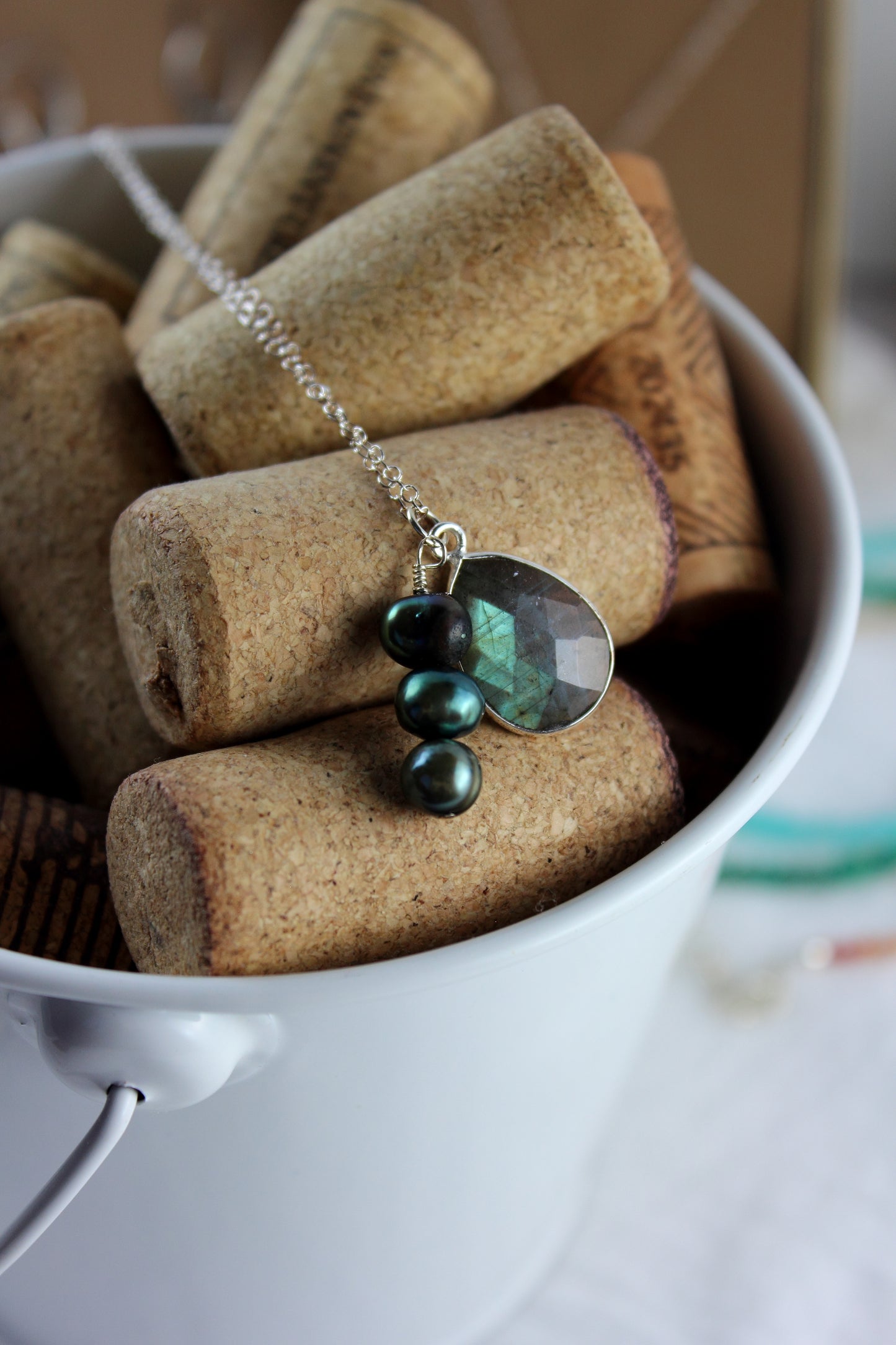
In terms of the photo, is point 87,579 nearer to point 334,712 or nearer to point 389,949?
point 334,712

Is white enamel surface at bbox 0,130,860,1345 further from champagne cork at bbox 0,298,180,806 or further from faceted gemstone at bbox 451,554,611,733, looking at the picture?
champagne cork at bbox 0,298,180,806

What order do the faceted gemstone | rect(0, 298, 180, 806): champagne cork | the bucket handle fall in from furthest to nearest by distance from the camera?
rect(0, 298, 180, 806): champagne cork → the faceted gemstone → the bucket handle

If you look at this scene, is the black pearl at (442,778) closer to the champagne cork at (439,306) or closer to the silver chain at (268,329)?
the silver chain at (268,329)

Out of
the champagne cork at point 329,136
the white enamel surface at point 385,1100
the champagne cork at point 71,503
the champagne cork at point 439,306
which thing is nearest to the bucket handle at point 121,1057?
the white enamel surface at point 385,1100

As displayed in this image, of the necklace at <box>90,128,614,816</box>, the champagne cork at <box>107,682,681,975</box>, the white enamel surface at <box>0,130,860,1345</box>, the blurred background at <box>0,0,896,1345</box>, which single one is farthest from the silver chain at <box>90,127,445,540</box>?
the blurred background at <box>0,0,896,1345</box>

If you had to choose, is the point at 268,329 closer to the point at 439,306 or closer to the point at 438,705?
the point at 439,306

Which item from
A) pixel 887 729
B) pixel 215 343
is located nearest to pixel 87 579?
pixel 215 343
